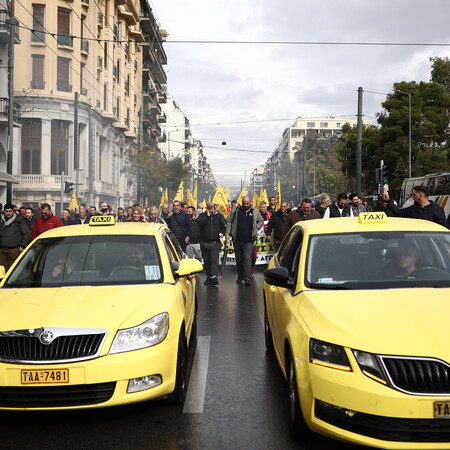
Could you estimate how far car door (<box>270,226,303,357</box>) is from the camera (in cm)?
479

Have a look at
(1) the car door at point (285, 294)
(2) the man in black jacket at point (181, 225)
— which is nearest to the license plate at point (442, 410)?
(1) the car door at point (285, 294)

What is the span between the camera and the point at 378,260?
4953 millimetres

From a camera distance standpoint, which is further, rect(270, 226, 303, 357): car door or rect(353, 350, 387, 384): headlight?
rect(270, 226, 303, 357): car door

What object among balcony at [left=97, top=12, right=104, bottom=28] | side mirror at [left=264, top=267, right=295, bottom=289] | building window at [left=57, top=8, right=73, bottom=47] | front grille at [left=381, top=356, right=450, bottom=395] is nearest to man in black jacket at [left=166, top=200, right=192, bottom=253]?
side mirror at [left=264, top=267, right=295, bottom=289]

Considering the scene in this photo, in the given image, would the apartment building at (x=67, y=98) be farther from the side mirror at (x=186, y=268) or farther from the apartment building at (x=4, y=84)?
the side mirror at (x=186, y=268)

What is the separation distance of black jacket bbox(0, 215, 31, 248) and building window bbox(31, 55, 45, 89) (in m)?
31.1

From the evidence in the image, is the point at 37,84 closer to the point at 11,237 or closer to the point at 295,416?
the point at 11,237

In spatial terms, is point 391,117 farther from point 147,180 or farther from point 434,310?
point 434,310

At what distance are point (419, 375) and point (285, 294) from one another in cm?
172

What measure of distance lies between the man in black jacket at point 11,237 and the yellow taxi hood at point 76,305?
273 inches

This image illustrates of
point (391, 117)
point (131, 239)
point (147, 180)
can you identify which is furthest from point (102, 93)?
point (131, 239)

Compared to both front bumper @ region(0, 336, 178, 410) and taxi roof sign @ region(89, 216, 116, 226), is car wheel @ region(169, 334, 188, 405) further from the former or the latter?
taxi roof sign @ region(89, 216, 116, 226)

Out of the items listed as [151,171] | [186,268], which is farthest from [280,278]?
[151,171]

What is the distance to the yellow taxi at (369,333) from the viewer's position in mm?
3436
